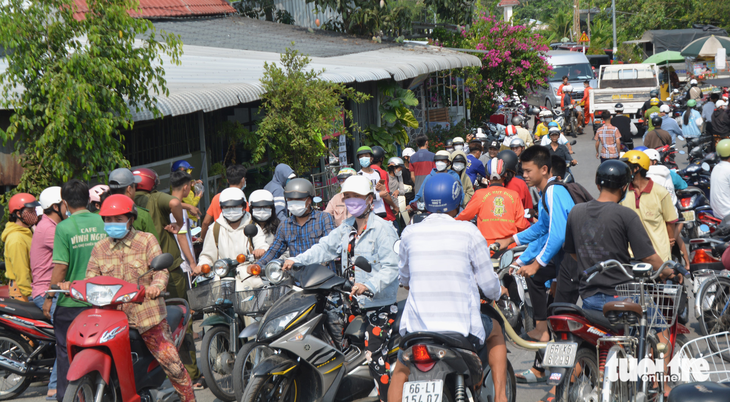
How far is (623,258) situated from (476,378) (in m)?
1.35

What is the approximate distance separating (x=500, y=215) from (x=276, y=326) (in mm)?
3344

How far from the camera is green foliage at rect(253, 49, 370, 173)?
10.4 meters

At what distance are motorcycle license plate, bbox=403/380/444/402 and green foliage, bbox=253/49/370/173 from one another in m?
7.00

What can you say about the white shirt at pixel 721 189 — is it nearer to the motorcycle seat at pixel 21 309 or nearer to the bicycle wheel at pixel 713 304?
the bicycle wheel at pixel 713 304

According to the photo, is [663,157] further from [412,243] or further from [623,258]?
[412,243]

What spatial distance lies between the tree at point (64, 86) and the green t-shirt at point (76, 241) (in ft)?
7.41

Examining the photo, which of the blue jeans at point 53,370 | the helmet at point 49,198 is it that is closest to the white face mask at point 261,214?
the helmet at point 49,198

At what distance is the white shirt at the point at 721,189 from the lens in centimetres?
850

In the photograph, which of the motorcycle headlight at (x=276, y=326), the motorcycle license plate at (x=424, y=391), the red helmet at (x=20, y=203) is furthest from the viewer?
the red helmet at (x=20, y=203)

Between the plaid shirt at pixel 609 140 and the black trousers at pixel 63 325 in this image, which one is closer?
the black trousers at pixel 63 325

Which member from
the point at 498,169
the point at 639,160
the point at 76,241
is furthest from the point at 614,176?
the point at 76,241

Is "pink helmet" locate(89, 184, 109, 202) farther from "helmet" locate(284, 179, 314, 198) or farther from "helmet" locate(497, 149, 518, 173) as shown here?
"helmet" locate(497, 149, 518, 173)

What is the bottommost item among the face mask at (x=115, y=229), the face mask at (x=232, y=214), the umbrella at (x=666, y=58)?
the face mask at (x=232, y=214)

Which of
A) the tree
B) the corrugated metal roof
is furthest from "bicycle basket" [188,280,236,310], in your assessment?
the corrugated metal roof
